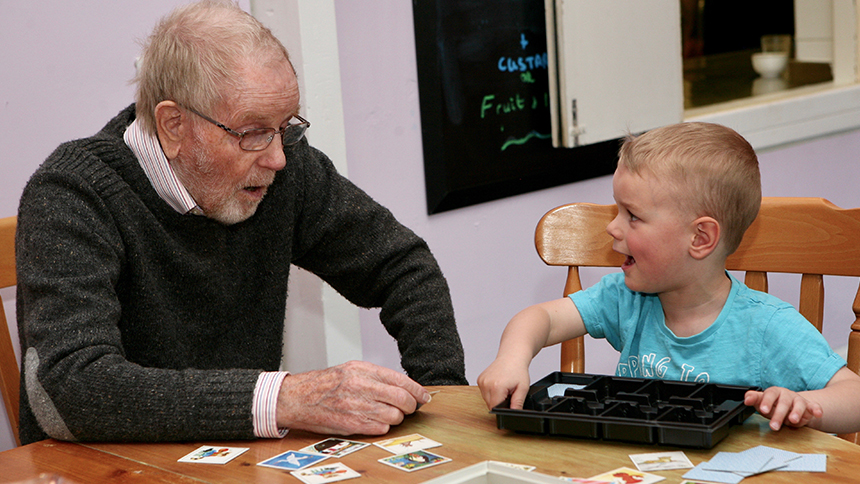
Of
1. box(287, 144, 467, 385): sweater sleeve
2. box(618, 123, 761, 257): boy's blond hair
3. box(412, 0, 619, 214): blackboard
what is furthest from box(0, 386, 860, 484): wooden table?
box(412, 0, 619, 214): blackboard

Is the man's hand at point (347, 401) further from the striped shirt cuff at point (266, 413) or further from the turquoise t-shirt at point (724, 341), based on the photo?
the turquoise t-shirt at point (724, 341)

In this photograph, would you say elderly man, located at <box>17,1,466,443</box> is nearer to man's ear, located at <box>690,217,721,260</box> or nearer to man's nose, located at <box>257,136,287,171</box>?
man's nose, located at <box>257,136,287,171</box>

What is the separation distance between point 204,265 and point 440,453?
70cm

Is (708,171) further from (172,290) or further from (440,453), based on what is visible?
(172,290)

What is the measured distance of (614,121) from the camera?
9.63 ft

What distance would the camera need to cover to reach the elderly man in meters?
1.26

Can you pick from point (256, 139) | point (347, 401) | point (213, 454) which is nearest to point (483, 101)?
point (256, 139)

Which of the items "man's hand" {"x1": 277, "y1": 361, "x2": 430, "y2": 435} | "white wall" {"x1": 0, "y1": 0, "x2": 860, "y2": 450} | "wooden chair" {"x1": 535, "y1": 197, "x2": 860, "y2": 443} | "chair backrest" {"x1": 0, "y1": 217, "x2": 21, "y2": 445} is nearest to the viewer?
"man's hand" {"x1": 277, "y1": 361, "x2": 430, "y2": 435}

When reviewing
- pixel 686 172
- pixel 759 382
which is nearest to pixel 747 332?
pixel 759 382

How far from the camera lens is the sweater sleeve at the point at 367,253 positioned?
177 centimetres

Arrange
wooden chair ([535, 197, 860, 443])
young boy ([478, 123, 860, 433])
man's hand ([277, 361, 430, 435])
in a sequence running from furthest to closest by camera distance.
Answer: wooden chair ([535, 197, 860, 443]), young boy ([478, 123, 860, 433]), man's hand ([277, 361, 430, 435])

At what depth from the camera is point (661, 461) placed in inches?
42.1

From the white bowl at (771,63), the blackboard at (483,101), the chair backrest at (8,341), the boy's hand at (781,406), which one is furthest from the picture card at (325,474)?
the white bowl at (771,63)

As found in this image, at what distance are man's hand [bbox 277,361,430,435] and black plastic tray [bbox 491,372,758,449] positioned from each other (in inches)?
5.7
